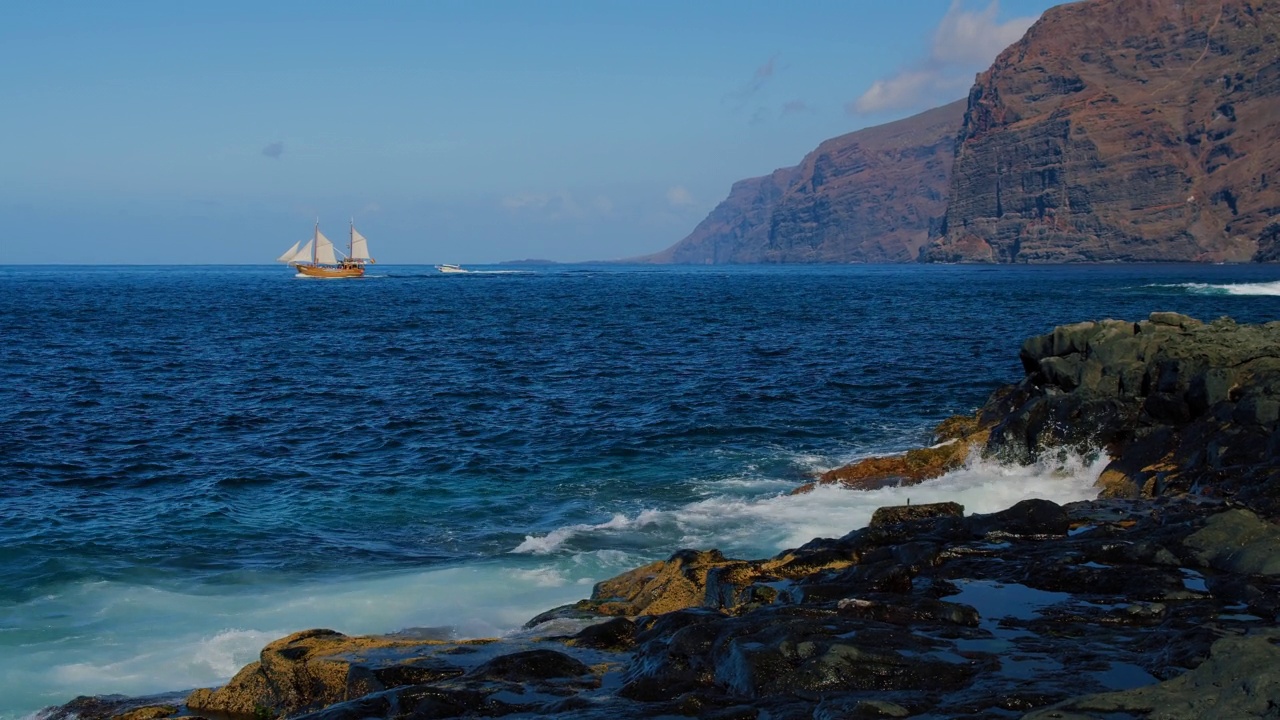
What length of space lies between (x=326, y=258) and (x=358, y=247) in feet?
28.5

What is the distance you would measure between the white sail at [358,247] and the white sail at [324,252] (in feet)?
16.6

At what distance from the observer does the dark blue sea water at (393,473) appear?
14.6 meters

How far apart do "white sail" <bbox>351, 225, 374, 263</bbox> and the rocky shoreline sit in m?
163

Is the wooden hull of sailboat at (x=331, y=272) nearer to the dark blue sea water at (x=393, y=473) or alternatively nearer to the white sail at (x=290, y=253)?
the white sail at (x=290, y=253)

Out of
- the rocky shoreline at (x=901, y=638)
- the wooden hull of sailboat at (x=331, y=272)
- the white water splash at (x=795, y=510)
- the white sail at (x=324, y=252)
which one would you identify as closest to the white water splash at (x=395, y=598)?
the white water splash at (x=795, y=510)

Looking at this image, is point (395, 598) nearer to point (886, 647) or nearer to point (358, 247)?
point (886, 647)

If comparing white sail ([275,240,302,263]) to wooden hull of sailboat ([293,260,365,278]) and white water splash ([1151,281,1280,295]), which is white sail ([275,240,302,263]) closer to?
wooden hull of sailboat ([293,260,365,278])

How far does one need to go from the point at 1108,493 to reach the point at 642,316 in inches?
2024

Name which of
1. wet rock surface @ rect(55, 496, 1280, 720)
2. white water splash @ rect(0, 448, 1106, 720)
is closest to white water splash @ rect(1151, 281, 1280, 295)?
white water splash @ rect(0, 448, 1106, 720)

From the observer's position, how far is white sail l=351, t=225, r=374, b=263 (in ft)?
554

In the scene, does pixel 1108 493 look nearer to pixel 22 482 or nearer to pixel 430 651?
pixel 430 651

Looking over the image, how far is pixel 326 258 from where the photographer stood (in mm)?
162375

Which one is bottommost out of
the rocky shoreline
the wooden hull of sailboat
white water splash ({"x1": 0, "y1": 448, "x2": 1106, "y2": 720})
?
white water splash ({"x1": 0, "y1": 448, "x2": 1106, "y2": 720})

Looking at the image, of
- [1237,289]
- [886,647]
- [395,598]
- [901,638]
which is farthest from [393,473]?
[1237,289]
